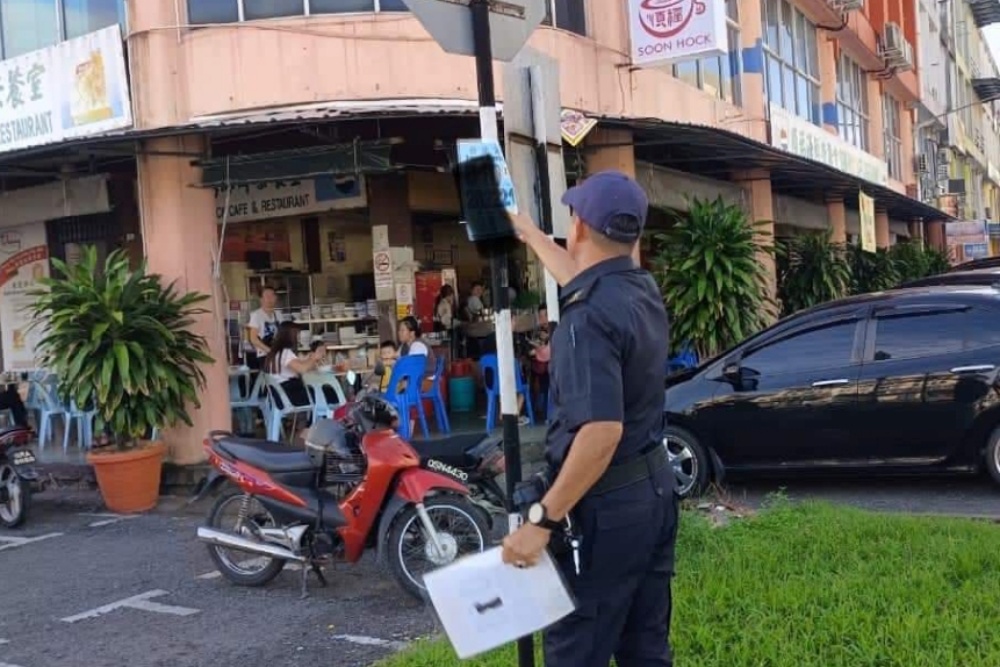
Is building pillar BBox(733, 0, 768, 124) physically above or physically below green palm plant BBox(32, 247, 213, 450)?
above

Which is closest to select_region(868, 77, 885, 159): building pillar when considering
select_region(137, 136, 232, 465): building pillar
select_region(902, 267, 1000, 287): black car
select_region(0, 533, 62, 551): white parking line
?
select_region(902, 267, 1000, 287): black car

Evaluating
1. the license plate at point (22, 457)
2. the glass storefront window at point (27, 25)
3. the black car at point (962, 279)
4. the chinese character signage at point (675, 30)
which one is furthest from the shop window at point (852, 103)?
the license plate at point (22, 457)

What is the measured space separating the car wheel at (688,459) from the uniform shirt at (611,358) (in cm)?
524

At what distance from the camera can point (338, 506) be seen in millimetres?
6020

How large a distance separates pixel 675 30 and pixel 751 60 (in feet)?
17.3

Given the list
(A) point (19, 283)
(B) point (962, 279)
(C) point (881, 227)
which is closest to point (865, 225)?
(B) point (962, 279)

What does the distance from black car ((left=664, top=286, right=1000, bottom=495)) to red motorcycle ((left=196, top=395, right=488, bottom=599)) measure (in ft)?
8.34

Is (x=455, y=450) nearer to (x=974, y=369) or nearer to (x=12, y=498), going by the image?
(x=974, y=369)

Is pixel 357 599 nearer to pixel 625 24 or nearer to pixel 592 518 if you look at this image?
pixel 592 518

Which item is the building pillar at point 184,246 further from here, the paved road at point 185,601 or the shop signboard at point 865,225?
the shop signboard at point 865,225

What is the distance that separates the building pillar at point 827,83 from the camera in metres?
21.5

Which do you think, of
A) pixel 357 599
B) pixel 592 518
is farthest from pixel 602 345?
pixel 357 599

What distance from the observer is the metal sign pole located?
3592 millimetres

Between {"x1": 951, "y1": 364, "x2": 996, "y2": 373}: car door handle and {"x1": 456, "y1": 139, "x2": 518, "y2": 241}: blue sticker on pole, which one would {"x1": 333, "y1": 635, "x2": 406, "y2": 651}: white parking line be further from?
{"x1": 951, "y1": 364, "x2": 996, "y2": 373}: car door handle
